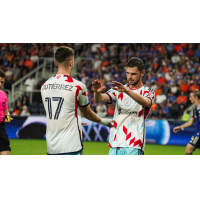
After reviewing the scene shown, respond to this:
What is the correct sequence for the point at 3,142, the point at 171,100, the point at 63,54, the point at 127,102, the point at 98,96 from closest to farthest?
the point at 63,54, the point at 98,96, the point at 127,102, the point at 3,142, the point at 171,100

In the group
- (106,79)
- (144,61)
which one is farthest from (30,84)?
(144,61)

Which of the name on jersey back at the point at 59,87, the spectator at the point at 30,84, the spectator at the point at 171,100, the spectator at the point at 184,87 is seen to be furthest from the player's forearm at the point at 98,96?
the spectator at the point at 30,84

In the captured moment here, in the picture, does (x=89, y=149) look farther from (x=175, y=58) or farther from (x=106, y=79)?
(x=175, y=58)

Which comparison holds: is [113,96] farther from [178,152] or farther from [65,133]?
[178,152]

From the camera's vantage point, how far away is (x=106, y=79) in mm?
13875

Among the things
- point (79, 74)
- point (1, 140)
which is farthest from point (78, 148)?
point (79, 74)

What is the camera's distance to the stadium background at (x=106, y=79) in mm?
11053

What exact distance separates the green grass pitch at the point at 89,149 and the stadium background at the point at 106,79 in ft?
0.11

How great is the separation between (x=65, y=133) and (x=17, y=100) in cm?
1138

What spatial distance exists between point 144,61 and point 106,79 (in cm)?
218

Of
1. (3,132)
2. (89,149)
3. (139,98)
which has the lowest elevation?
(89,149)

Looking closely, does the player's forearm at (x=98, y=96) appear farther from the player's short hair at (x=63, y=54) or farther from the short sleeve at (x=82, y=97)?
the player's short hair at (x=63, y=54)

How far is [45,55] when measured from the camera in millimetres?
14789

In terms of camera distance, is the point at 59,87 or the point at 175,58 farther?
the point at 175,58
